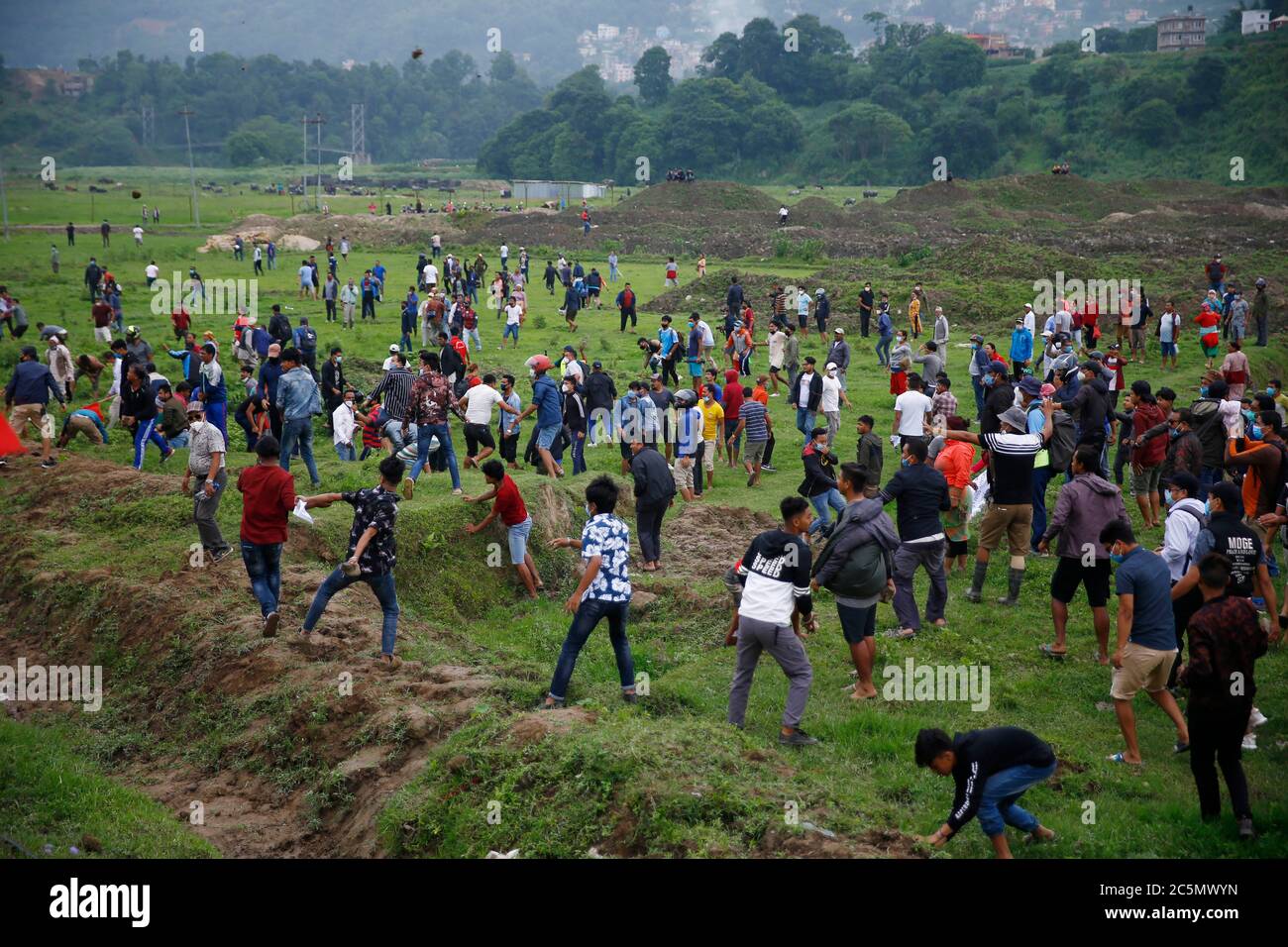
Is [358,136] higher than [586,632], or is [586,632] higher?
[358,136]

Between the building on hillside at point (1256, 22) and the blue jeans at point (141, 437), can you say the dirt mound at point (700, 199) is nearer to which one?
the blue jeans at point (141, 437)

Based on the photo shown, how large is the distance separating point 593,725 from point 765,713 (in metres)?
1.85

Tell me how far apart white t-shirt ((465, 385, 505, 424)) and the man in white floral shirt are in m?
6.31

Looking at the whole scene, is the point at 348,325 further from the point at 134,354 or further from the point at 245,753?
the point at 245,753

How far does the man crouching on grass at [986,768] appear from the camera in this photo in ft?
22.7

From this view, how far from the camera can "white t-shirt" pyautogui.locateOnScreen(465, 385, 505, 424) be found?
50.4 ft

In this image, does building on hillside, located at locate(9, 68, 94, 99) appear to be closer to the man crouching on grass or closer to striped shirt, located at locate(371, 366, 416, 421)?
striped shirt, located at locate(371, 366, 416, 421)

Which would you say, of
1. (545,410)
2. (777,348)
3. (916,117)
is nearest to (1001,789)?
(545,410)

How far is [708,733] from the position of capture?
845cm

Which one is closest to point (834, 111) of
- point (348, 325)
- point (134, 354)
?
point (348, 325)

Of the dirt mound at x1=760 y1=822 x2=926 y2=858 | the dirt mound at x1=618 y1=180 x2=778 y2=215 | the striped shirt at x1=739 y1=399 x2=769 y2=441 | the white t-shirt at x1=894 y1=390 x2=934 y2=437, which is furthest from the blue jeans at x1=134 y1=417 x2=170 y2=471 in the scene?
the dirt mound at x1=618 y1=180 x2=778 y2=215

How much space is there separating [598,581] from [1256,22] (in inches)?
5173

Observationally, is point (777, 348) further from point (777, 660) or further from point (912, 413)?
point (777, 660)

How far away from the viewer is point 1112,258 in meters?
43.4
